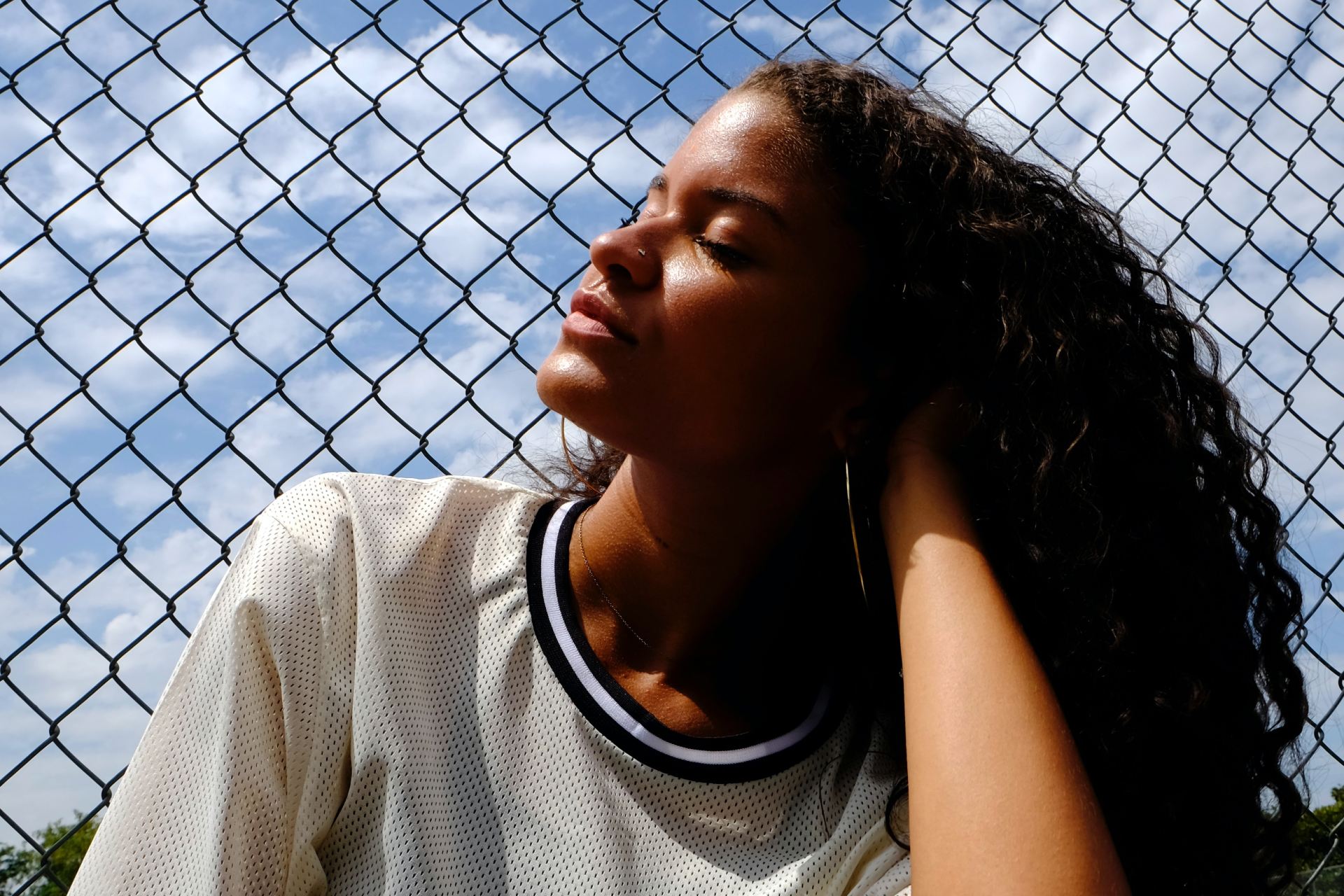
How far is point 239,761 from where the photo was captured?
1.28 metres

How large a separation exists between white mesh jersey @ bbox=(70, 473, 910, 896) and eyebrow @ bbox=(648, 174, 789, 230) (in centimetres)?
54

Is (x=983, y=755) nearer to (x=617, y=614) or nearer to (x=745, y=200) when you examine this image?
(x=617, y=614)

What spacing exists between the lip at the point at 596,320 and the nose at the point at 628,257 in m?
0.05

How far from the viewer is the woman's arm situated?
1.23 metres

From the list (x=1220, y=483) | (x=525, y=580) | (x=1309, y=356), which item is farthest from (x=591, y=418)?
(x=1309, y=356)

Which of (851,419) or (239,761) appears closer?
(239,761)

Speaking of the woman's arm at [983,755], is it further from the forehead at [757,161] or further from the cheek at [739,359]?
the forehead at [757,161]

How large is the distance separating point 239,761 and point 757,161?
1072mm

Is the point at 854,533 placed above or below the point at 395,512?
above

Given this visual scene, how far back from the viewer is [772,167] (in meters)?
1.69

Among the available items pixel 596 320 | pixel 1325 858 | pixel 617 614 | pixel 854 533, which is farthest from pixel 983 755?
pixel 1325 858

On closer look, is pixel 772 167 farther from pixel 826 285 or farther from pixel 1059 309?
pixel 1059 309

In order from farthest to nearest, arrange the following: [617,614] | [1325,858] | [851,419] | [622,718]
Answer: [1325,858] < [851,419] < [617,614] < [622,718]

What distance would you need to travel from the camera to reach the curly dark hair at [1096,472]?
1614 millimetres
